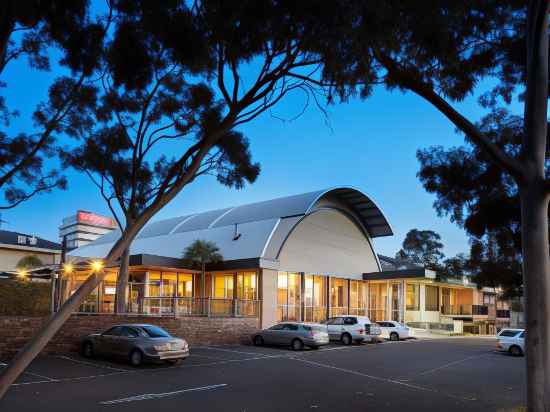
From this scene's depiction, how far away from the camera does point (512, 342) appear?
29000 mm

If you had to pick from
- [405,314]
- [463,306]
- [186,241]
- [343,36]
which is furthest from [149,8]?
[463,306]

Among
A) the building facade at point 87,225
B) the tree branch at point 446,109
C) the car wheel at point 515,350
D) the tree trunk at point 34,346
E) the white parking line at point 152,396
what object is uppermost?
the building facade at point 87,225

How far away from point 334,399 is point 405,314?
35029 mm

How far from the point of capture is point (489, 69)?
12.3 meters

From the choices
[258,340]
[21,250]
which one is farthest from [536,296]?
[21,250]

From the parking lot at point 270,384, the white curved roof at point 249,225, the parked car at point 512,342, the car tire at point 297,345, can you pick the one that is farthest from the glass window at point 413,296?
the parking lot at point 270,384

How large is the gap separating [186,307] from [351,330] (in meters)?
9.40

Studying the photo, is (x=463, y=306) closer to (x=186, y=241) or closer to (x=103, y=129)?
(x=186, y=241)

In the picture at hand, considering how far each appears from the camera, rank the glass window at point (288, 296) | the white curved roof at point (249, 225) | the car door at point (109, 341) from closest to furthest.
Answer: the car door at point (109, 341), the glass window at point (288, 296), the white curved roof at point (249, 225)

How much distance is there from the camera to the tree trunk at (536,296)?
9094 mm

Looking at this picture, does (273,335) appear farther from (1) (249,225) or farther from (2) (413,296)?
(2) (413,296)

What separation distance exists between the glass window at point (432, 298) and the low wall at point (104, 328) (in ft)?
82.8

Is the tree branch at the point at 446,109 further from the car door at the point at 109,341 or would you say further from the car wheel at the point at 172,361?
the car door at the point at 109,341

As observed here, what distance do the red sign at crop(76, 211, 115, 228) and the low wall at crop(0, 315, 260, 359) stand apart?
125m
